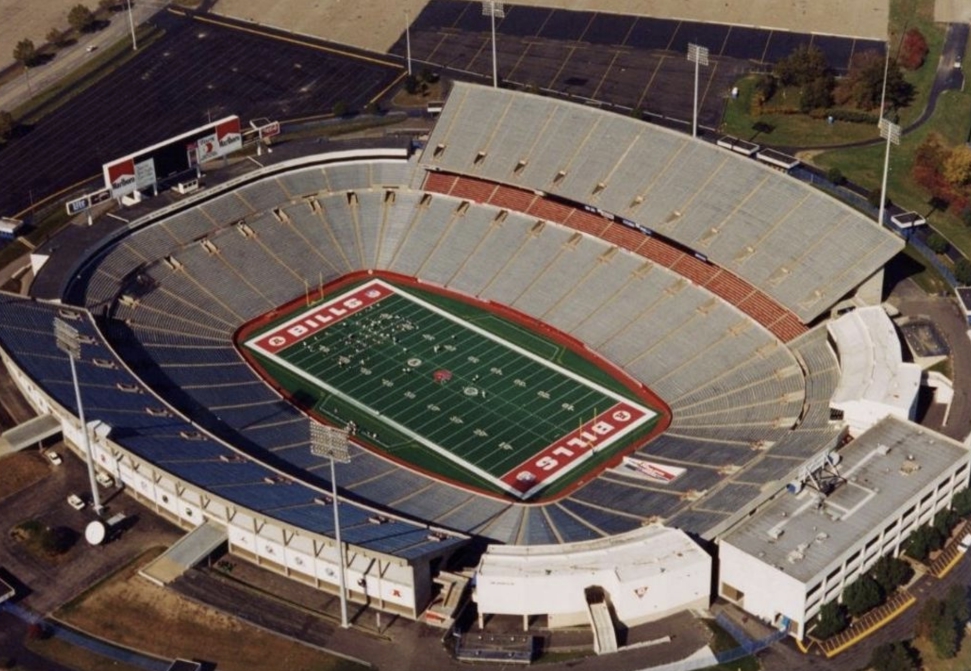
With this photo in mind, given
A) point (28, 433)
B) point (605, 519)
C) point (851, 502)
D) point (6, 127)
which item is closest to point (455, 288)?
point (605, 519)

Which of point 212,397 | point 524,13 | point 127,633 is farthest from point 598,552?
point 524,13

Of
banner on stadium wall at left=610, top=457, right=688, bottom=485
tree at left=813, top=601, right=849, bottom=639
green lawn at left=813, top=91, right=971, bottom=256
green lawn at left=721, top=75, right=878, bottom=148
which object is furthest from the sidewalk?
green lawn at left=721, top=75, right=878, bottom=148

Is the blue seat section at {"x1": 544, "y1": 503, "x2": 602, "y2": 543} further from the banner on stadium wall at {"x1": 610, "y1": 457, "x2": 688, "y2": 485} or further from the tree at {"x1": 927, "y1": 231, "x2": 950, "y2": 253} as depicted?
the tree at {"x1": 927, "y1": 231, "x2": 950, "y2": 253}

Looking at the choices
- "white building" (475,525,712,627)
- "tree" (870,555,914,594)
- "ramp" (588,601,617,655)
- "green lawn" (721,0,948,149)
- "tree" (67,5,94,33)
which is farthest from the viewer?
"tree" (67,5,94,33)

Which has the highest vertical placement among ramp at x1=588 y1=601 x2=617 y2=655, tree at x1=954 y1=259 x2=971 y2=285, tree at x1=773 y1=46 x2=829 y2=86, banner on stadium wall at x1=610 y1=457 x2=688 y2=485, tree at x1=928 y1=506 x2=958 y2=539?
tree at x1=773 y1=46 x2=829 y2=86

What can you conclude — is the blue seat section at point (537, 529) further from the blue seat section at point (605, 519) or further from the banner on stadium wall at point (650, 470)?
the banner on stadium wall at point (650, 470)

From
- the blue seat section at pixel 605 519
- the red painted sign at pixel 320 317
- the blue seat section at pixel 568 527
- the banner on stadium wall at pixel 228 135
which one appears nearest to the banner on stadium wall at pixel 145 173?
the banner on stadium wall at pixel 228 135

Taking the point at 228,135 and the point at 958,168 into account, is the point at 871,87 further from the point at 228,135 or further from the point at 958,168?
the point at 228,135
